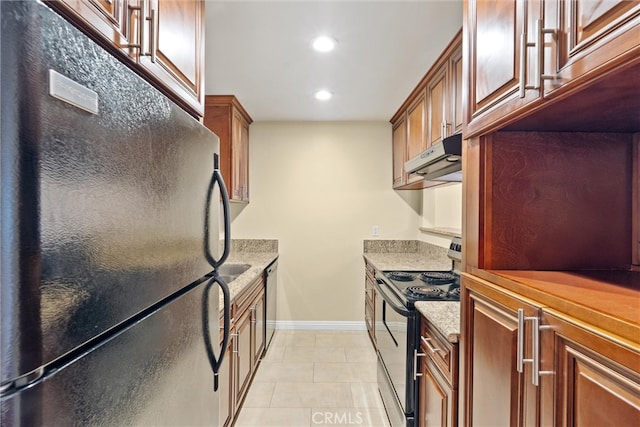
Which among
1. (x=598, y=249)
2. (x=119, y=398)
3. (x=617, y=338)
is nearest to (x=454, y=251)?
(x=598, y=249)

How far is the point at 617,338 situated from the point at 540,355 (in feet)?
0.70

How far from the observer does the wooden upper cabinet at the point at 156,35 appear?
28.7 inches

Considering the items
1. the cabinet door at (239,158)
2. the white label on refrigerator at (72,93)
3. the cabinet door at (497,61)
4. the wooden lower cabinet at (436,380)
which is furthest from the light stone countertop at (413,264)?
the white label on refrigerator at (72,93)

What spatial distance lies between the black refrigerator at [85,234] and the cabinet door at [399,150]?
271cm

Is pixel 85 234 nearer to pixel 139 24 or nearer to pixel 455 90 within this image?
pixel 139 24

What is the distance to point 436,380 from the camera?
1.38 m

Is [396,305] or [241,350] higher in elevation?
[396,305]

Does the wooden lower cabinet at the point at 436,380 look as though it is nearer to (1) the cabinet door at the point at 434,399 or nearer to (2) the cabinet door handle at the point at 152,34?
(1) the cabinet door at the point at 434,399

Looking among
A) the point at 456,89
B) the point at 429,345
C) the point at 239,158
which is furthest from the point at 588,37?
the point at 239,158

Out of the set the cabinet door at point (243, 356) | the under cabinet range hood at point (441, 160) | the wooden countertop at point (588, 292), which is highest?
the under cabinet range hood at point (441, 160)

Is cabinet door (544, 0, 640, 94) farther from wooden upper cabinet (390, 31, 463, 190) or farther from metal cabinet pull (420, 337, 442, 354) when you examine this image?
wooden upper cabinet (390, 31, 463, 190)

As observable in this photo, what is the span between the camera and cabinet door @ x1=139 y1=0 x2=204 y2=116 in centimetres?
91

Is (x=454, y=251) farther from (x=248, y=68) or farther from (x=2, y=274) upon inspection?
(x=2, y=274)

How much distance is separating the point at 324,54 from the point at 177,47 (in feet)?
4.07
